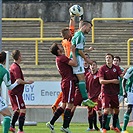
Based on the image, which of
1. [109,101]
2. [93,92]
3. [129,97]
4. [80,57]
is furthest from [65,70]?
[93,92]

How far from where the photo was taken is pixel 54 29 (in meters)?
35.1

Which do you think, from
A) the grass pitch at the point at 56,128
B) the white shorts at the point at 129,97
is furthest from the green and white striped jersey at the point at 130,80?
the grass pitch at the point at 56,128

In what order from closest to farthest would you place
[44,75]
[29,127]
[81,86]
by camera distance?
[81,86]
[29,127]
[44,75]

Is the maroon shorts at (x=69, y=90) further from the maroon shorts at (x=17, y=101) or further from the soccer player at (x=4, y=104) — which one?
the soccer player at (x=4, y=104)

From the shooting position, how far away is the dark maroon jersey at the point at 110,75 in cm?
2097

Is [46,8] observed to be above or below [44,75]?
above

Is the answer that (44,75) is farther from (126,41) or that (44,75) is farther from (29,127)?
(29,127)

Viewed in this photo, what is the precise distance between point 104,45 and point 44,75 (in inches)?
152

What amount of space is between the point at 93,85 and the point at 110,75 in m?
2.49

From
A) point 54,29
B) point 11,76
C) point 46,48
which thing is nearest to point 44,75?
point 46,48

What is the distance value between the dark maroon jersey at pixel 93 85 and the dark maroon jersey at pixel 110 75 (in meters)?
2.16

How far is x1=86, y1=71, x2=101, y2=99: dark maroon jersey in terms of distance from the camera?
2325 cm

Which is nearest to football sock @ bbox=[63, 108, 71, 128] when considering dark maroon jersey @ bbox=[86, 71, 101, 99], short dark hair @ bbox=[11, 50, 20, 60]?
short dark hair @ bbox=[11, 50, 20, 60]

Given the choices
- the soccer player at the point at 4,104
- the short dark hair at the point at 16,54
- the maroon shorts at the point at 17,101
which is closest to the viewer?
the soccer player at the point at 4,104
